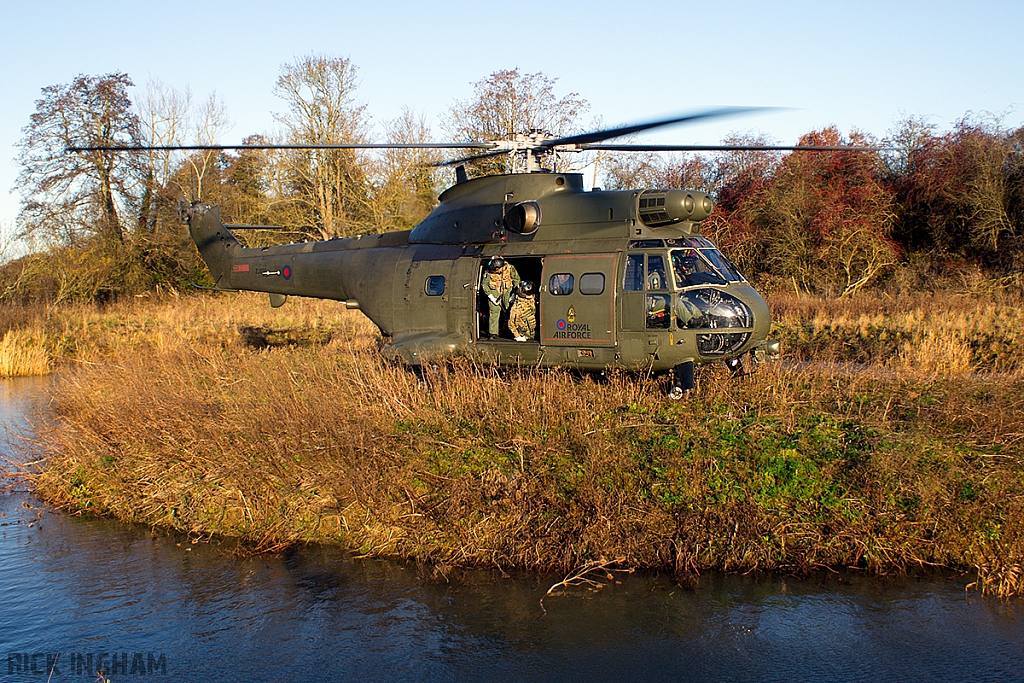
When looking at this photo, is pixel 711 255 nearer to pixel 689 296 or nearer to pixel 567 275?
pixel 689 296

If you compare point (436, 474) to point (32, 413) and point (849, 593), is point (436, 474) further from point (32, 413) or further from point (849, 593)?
point (32, 413)

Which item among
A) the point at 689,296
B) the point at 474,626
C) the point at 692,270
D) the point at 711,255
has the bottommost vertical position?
the point at 474,626

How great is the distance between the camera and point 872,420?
9289 mm

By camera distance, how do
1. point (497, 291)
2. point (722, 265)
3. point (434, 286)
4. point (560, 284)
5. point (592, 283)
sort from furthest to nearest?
point (434, 286) < point (497, 291) < point (560, 284) < point (722, 265) < point (592, 283)

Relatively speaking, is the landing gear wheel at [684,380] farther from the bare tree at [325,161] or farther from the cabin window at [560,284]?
the bare tree at [325,161]

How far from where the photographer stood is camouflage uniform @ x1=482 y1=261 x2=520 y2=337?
12180mm

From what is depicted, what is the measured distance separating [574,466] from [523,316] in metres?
4.40

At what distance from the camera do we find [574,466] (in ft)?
27.4

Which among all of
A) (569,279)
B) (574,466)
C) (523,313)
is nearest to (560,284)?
(569,279)

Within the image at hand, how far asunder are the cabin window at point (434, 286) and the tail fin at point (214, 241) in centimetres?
561

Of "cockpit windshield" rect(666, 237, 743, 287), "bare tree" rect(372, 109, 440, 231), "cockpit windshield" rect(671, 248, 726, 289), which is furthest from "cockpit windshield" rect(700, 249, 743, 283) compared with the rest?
"bare tree" rect(372, 109, 440, 231)

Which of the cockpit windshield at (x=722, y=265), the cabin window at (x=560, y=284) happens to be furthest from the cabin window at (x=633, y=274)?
the cockpit windshield at (x=722, y=265)

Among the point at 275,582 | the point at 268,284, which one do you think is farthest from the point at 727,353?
the point at 268,284

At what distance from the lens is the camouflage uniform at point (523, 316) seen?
483 inches
